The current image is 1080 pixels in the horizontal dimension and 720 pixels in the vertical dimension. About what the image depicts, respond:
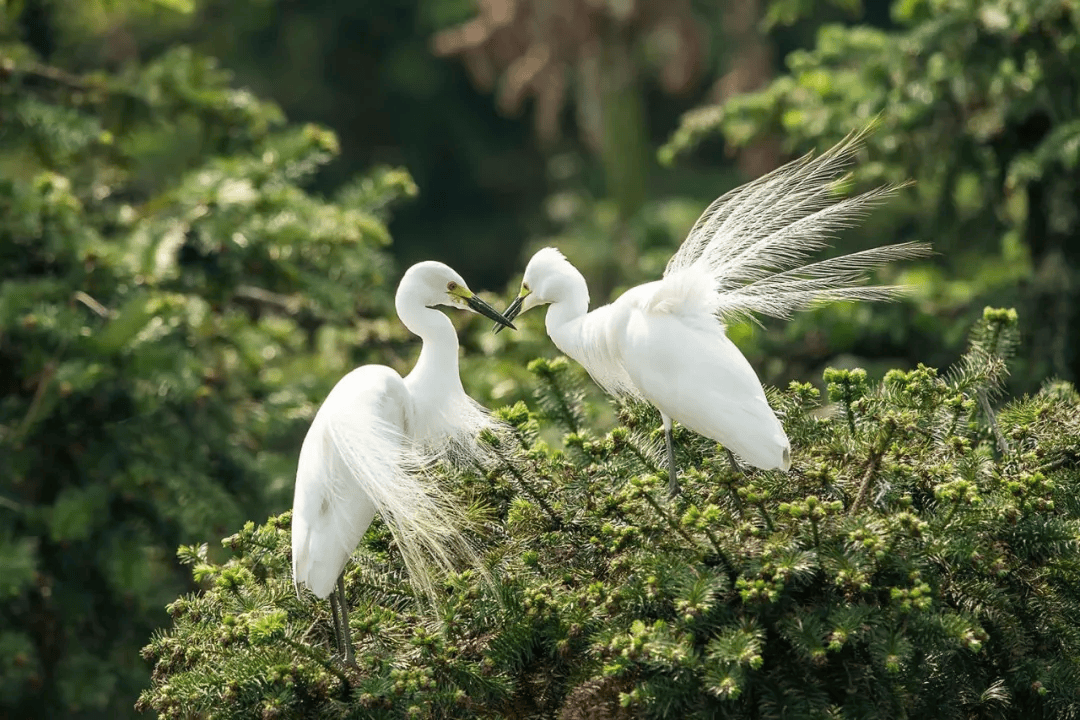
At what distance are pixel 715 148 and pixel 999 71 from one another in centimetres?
1622

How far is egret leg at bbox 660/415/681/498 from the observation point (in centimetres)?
350

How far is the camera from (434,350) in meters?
4.02

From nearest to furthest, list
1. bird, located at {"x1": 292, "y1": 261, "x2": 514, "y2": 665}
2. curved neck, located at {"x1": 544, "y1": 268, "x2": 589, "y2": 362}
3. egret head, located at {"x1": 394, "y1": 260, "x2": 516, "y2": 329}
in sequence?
bird, located at {"x1": 292, "y1": 261, "x2": 514, "y2": 665} → egret head, located at {"x1": 394, "y1": 260, "x2": 516, "y2": 329} → curved neck, located at {"x1": 544, "y1": 268, "x2": 589, "y2": 362}

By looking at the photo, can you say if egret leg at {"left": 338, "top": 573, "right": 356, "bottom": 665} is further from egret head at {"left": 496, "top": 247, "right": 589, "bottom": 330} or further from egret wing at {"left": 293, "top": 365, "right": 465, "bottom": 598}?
egret head at {"left": 496, "top": 247, "right": 589, "bottom": 330}

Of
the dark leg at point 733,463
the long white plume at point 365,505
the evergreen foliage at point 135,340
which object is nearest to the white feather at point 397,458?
the long white plume at point 365,505

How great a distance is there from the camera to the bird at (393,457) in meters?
3.39

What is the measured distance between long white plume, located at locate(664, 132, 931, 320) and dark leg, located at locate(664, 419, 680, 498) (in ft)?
1.20

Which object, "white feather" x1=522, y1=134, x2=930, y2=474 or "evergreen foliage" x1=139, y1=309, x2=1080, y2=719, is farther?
"white feather" x1=522, y1=134, x2=930, y2=474

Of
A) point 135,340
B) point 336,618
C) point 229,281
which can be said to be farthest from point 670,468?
point 229,281

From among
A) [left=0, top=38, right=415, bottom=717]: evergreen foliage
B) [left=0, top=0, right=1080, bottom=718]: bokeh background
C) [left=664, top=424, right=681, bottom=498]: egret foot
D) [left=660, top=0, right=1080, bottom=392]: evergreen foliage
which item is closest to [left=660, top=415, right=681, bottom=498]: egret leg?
[left=664, top=424, right=681, bottom=498]: egret foot

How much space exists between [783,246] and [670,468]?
78 cm

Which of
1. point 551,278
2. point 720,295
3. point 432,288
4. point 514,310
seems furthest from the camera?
point 514,310

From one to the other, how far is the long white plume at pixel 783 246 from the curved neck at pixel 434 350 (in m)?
0.65

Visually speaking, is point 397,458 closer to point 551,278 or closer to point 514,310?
point 551,278
